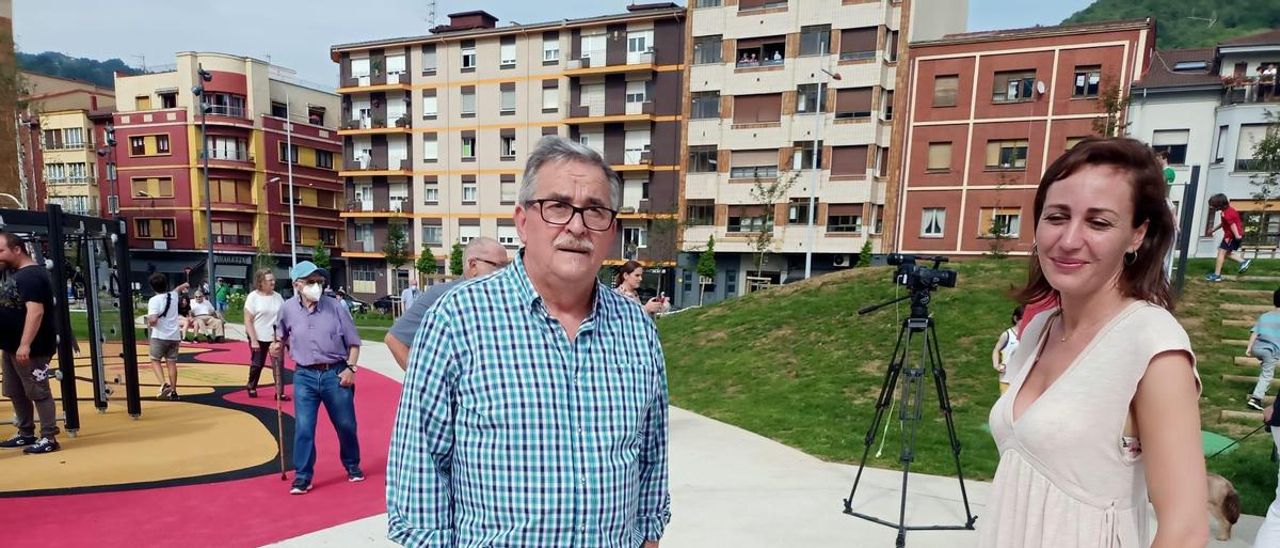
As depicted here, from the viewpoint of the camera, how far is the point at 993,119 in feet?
80.7

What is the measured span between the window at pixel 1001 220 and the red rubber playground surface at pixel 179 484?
25.1 metres

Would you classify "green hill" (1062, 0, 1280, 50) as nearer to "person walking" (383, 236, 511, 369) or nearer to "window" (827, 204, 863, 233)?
"window" (827, 204, 863, 233)

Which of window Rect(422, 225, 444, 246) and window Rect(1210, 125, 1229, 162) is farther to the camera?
window Rect(422, 225, 444, 246)

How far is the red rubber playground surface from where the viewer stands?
13.1ft

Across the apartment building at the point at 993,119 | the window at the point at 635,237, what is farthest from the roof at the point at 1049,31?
the window at the point at 635,237

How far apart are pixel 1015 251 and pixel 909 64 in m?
9.12

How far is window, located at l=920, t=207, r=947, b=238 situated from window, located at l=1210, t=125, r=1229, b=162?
9765 mm

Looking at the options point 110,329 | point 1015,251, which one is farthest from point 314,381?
point 1015,251

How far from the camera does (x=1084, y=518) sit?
1420 millimetres

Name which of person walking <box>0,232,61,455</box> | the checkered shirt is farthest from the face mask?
the checkered shirt

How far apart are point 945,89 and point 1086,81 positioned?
4.96m

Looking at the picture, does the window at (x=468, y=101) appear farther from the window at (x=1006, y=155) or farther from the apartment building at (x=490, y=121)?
the window at (x=1006, y=155)

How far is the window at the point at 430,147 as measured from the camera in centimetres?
3306

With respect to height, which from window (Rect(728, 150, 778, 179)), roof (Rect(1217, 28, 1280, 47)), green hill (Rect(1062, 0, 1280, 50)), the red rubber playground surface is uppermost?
green hill (Rect(1062, 0, 1280, 50))
